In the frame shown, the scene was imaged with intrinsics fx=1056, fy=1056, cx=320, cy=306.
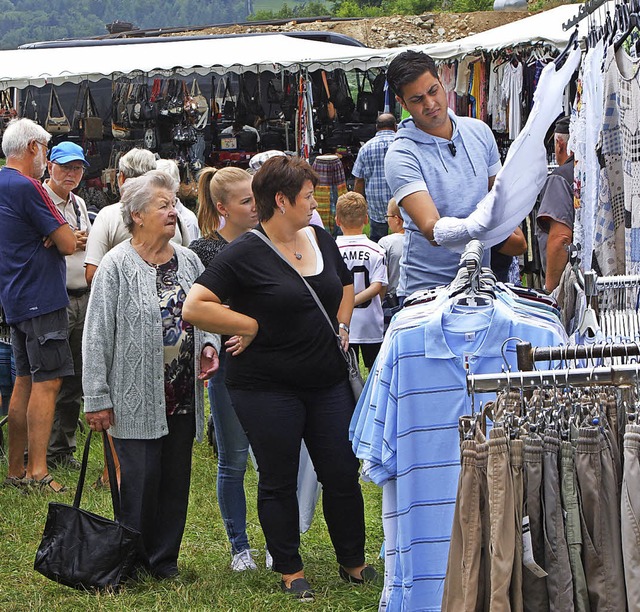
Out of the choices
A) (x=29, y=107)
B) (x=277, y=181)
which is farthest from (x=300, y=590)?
(x=29, y=107)

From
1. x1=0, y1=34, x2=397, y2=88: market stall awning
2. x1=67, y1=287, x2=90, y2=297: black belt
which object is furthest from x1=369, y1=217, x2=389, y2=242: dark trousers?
x1=67, y1=287, x2=90, y2=297: black belt

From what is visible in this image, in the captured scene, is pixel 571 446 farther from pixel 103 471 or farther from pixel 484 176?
pixel 103 471

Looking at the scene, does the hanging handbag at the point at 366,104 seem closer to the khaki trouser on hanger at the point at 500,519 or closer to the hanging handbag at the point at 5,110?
the hanging handbag at the point at 5,110

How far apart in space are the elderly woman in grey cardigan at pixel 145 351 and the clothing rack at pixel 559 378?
2.15m

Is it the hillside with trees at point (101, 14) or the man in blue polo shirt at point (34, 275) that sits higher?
the hillside with trees at point (101, 14)

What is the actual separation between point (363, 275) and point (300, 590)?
2433mm

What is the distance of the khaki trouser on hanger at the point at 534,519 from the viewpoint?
7.22ft

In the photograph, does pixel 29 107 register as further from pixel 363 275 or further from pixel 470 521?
pixel 470 521

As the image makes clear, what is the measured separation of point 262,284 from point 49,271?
7.28 ft

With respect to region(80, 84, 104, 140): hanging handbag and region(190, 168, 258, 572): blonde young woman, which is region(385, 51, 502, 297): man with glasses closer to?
region(190, 168, 258, 572): blonde young woman

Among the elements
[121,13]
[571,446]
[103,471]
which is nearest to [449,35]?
[103,471]

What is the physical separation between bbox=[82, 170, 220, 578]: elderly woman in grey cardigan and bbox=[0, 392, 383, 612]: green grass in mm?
274

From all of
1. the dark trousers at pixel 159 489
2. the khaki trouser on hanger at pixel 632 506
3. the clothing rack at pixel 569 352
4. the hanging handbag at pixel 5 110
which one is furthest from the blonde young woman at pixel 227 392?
the hanging handbag at pixel 5 110

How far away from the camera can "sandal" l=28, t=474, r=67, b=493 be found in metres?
5.87
